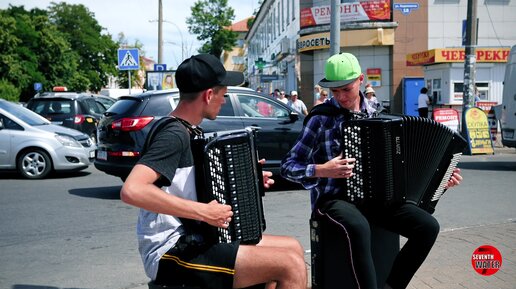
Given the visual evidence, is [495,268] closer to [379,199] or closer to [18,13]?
[379,199]

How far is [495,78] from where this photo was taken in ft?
74.2

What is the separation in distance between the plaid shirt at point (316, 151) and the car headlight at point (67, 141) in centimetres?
880

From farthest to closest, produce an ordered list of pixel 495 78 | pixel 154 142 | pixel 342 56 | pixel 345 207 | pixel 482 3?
pixel 482 3
pixel 495 78
pixel 342 56
pixel 345 207
pixel 154 142

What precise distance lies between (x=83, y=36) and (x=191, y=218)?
81609 millimetres

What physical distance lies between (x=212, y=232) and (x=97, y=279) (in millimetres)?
2759

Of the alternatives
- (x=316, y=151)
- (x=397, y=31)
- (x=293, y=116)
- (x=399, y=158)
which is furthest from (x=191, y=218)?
(x=397, y=31)

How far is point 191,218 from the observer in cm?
277

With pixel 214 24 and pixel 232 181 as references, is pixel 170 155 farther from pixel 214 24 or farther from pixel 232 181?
pixel 214 24

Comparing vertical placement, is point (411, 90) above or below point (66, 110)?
above

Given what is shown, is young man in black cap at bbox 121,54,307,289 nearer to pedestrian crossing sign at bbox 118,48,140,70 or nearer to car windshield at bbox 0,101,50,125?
car windshield at bbox 0,101,50,125

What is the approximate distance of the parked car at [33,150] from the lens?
464 inches

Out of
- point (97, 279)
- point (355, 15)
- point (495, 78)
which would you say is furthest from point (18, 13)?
point (97, 279)

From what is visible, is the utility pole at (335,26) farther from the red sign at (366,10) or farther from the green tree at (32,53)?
the green tree at (32,53)

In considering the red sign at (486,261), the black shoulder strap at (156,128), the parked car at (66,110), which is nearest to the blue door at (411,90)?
the parked car at (66,110)
